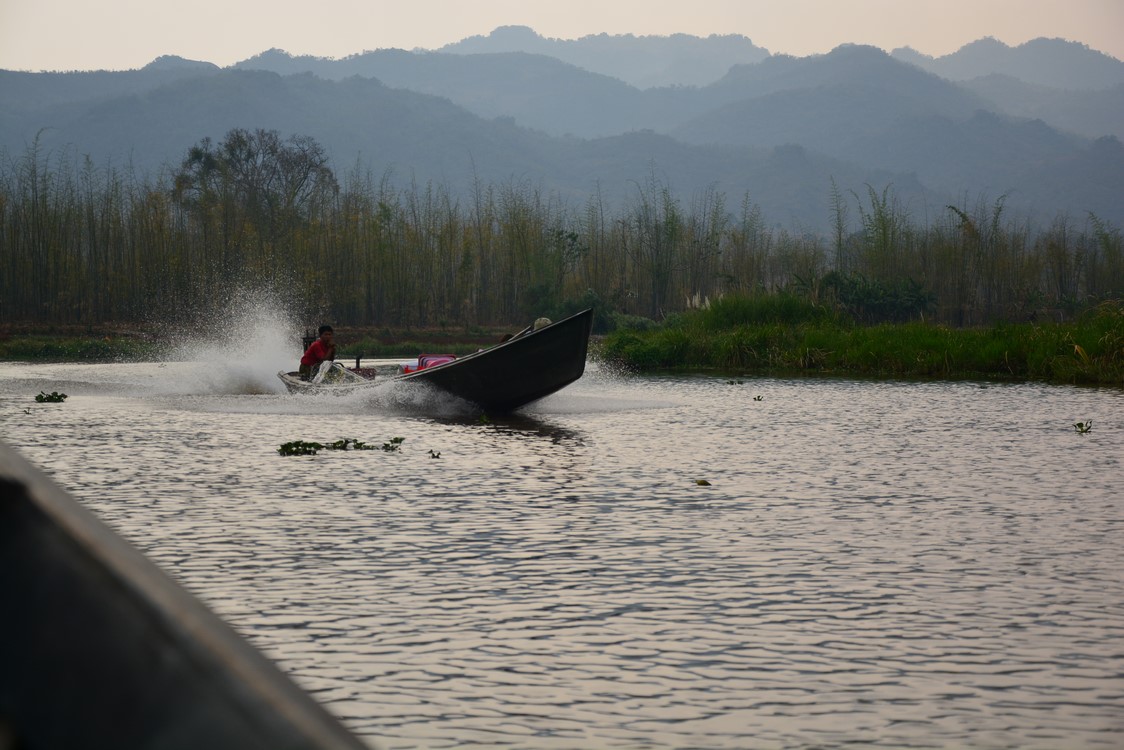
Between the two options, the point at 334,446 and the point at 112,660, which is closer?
the point at 112,660

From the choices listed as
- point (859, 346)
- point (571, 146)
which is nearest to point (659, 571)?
point (859, 346)

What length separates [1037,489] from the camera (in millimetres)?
9938

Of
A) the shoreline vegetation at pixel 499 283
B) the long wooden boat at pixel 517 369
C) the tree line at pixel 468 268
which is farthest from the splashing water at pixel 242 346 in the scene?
the long wooden boat at pixel 517 369

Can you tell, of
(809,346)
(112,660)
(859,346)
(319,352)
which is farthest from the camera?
(809,346)

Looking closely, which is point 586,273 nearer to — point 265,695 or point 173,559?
point 173,559

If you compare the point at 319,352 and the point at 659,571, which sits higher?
the point at 319,352

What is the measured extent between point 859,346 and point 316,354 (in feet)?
36.8

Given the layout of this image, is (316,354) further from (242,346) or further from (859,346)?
(242,346)

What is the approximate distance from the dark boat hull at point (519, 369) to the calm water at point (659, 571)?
1.44 meters

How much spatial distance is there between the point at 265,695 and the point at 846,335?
980 inches

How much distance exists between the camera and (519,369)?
16.0 meters

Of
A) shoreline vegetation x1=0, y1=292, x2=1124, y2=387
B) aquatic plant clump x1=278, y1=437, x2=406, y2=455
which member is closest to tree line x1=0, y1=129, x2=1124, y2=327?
shoreline vegetation x1=0, y1=292, x2=1124, y2=387

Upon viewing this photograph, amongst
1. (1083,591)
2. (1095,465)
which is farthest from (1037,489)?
(1083,591)

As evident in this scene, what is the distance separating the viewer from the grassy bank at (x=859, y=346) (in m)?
21.5
